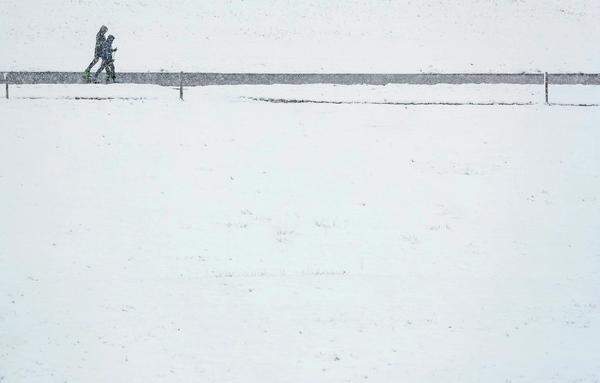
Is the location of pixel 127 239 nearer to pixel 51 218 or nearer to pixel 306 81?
pixel 51 218

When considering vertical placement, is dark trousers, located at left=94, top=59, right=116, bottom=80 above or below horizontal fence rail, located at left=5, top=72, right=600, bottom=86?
above

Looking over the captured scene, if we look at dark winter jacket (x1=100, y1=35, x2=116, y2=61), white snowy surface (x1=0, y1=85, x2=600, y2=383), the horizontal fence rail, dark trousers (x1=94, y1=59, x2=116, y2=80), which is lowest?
white snowy surface (x1=0, y1=85, x2=600, y2=383)

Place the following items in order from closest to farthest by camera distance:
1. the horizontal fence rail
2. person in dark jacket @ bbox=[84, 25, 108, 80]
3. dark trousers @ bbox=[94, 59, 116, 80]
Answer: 1. person in dark jacket @ bbox=[84, 25, 108, 80]
2. dark trousers @ bbox=[94, 59, 116, 80]
3. the horizontal fence rail

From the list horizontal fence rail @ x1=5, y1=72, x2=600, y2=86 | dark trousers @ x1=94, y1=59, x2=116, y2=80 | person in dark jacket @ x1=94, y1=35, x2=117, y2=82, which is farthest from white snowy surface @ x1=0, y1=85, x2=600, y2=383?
horizontal fence rail @ x1=5, y1=72, x2=600, y2=86

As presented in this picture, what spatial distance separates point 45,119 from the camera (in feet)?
53.9

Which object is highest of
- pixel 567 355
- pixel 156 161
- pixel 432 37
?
pixel 432 37

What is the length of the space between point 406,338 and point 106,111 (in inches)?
448

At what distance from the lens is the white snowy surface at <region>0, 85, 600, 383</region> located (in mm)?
7094

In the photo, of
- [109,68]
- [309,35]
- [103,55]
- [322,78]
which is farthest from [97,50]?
[309,35]

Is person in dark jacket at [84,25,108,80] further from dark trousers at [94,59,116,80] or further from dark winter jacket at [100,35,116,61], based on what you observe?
dark trousers at [94,59,116,80]

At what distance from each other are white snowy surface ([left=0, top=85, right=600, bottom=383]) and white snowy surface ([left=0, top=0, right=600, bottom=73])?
16.1 metres

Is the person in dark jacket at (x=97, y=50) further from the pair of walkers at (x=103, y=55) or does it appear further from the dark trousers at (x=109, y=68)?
the dark trousers at (x=109, y=68)

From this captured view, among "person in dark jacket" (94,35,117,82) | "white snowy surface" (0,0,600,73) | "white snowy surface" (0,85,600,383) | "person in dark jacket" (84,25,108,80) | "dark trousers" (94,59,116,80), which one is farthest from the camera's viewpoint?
"white snowy surface" (0,0,600,73)

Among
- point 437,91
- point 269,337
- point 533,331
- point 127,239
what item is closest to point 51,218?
point 127,239
